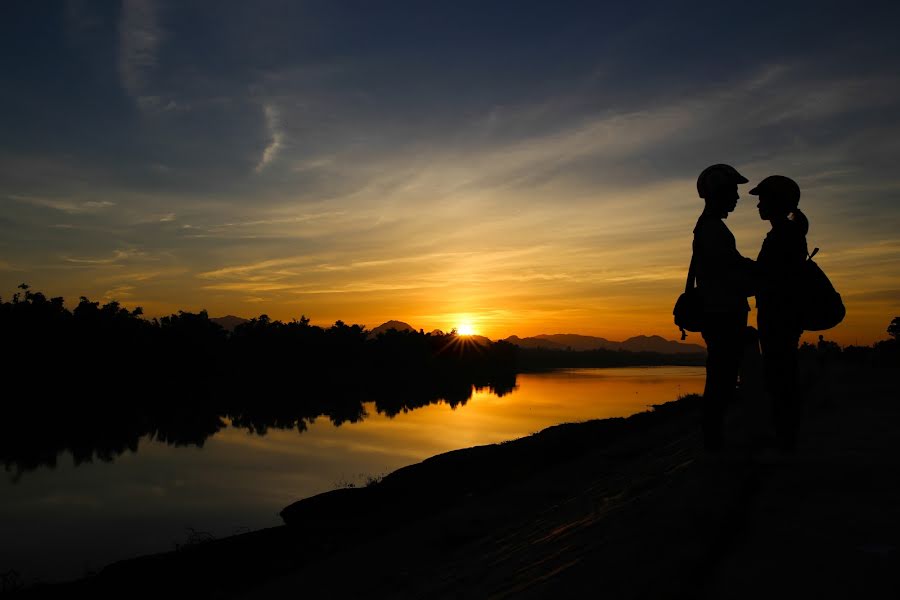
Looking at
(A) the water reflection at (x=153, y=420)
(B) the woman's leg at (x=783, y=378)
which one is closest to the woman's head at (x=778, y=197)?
(B) the woman's leg at (x=783, y=378)

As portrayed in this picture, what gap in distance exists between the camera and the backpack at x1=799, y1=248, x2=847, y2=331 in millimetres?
6145

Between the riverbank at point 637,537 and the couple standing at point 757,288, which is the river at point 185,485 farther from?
the couple standing at point 757,288

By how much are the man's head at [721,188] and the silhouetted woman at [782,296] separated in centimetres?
34

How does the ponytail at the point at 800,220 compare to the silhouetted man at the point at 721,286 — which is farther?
the ponytail at the point at 800,220

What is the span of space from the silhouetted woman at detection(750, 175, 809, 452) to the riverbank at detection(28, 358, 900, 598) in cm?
52

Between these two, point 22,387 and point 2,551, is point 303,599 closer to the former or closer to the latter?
point 2,551

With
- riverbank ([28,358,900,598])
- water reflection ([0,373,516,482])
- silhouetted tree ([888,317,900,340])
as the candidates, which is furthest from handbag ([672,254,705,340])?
silhouetted tree ([888,317,900,340])

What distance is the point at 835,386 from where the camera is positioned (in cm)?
1706

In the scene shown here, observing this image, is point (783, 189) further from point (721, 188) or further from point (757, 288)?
point (757, 288)

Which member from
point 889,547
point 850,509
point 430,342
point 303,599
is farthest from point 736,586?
point 430,342

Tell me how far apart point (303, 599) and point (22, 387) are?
2735 inches

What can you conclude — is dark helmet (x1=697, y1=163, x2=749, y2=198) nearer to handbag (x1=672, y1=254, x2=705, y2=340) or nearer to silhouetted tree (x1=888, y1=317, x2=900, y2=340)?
handbag (x1=672, y1=254, x2=705, y2=340)

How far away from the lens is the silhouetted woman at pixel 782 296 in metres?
6.20

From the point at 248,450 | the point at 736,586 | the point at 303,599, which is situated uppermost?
the point at 736,586
